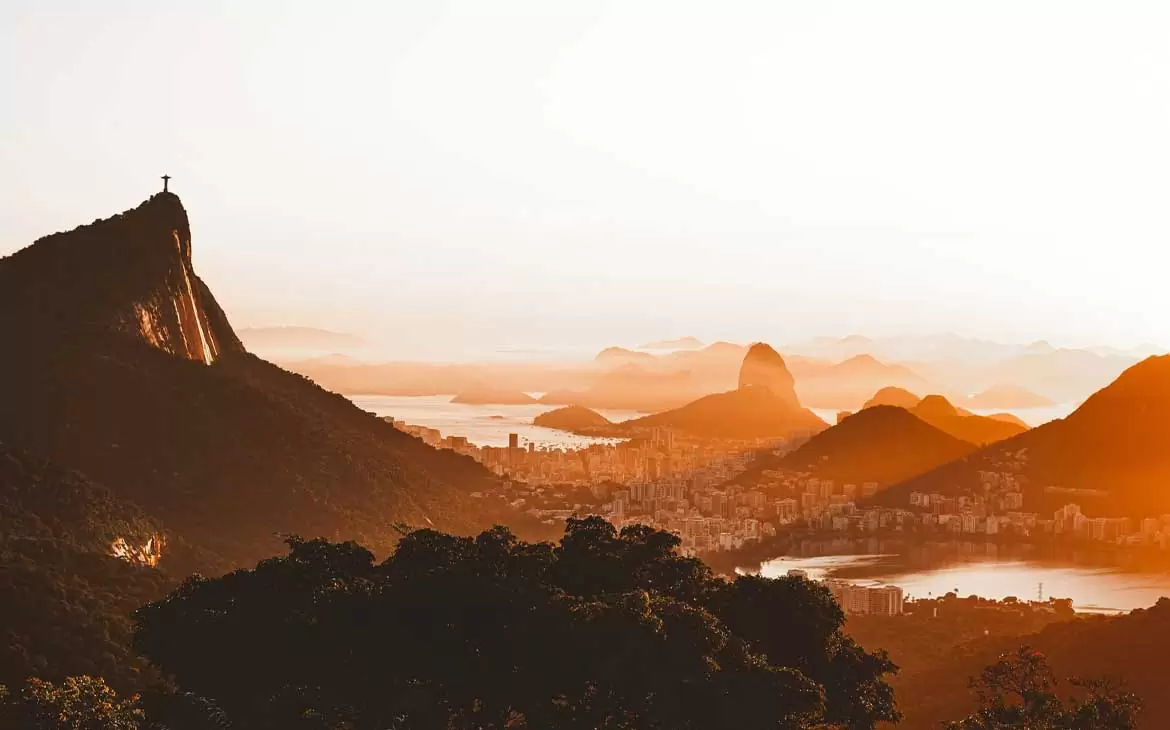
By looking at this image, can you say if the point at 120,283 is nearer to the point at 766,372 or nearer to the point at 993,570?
the point at 993,570

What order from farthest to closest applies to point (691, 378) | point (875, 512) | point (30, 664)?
point (691, 378) < point (875, 512) < point (30, 664)

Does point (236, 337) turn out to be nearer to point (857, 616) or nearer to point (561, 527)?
point (561, 527)

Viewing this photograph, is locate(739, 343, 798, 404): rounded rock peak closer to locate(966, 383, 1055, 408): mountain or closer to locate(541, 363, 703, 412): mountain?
locate(541, 363, 703, 412): mountain

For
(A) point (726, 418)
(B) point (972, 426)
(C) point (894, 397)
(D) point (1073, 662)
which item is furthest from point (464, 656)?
(C) point (894, 397)

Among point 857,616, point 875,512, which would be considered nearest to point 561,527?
point 857,616

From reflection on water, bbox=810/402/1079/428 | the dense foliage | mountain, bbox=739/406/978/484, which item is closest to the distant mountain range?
reflection on water, bbox=810/402/1079/428

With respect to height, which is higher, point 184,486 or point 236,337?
point 236,337
